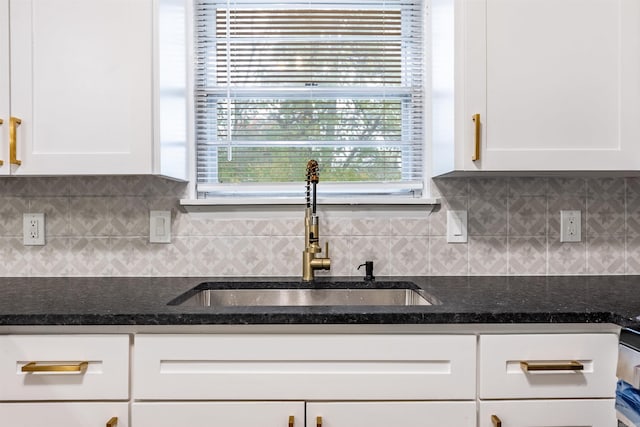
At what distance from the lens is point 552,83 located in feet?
4.81

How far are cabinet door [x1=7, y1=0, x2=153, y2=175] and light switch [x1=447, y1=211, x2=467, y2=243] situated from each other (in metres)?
1.13

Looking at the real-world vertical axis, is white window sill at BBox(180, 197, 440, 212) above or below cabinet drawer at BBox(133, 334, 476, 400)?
above

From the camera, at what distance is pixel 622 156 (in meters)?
1.48

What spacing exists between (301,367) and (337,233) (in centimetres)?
70

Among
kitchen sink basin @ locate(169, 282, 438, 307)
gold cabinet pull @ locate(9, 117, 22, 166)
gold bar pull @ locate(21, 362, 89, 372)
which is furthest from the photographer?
kitchen sink basin @ locate(169, 282, 438, 307)

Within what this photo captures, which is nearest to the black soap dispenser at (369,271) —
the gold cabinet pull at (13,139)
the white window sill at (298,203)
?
the white window sill at (298,203)

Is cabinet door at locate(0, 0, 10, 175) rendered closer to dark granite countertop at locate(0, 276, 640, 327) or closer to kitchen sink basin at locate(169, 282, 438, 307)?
dark granite countertop at locate(0, 276, 640, 327)

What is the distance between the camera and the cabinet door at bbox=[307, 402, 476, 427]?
1189 millimetres

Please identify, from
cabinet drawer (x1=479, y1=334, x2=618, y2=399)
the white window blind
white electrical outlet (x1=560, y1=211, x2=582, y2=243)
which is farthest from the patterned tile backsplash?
cabinet drawer (x1=479, y1=334, x2=618, y2=399)

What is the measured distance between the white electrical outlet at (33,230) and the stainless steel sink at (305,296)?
682 mm

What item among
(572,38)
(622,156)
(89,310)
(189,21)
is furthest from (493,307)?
(189,21)

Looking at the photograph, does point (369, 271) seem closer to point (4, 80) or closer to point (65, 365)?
point (65, 365)

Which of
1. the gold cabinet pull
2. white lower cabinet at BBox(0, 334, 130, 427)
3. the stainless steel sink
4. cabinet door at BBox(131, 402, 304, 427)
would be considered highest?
the gold cabinet pull

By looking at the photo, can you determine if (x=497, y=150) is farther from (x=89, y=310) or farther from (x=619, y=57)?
(x=89, y=310)
